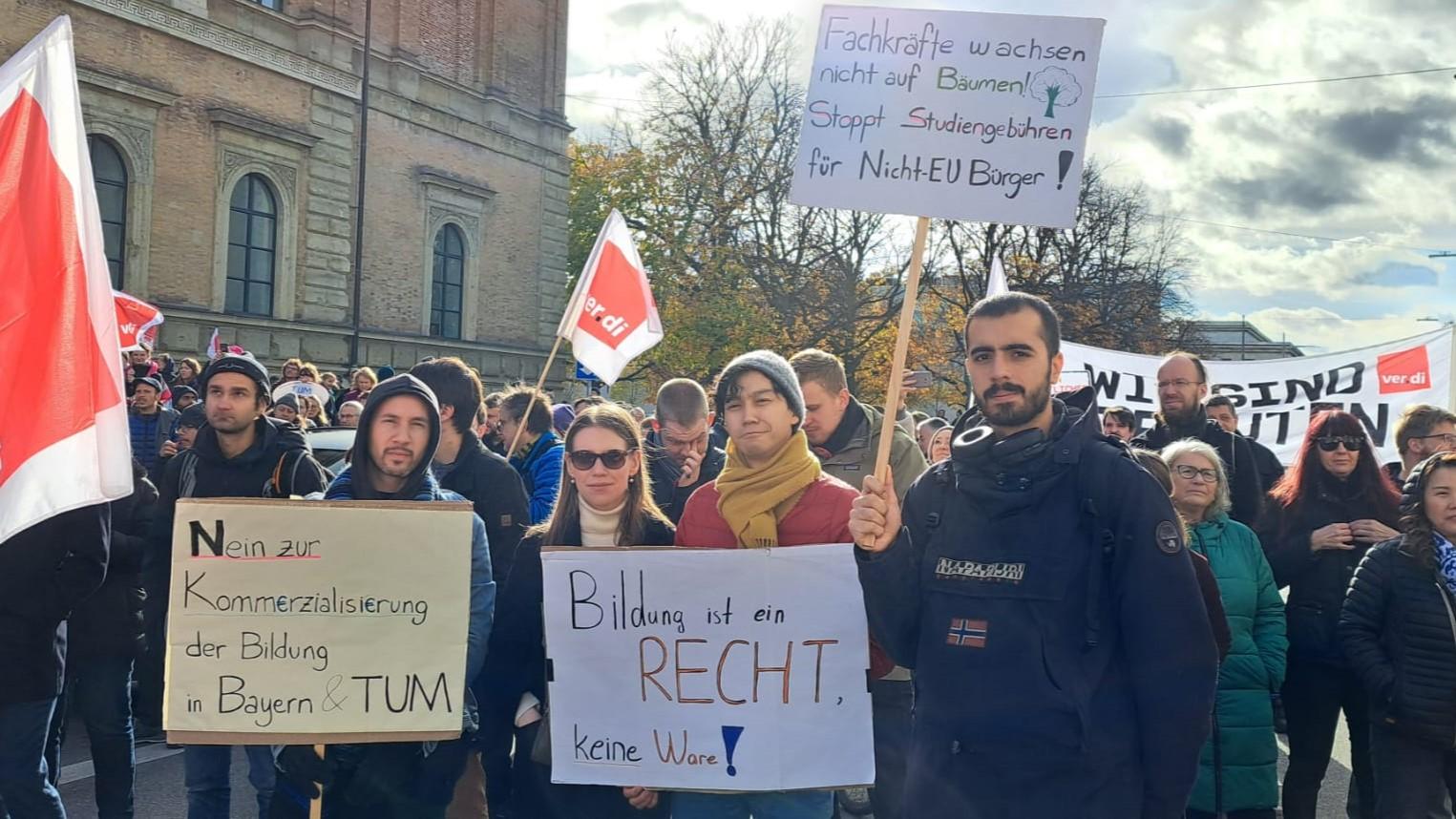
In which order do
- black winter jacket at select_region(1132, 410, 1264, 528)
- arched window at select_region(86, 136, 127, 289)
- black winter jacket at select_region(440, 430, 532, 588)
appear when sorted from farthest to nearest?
arched window at select_region(86, 136, 127, 289), black winter jacket at select_region(1132, 410, 1264, 528), black winter jacket at select_region(440, 430, 532, 588)

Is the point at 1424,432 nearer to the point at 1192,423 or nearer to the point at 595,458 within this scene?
the point at 1192,423

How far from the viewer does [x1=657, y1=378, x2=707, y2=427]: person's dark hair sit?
5.46m

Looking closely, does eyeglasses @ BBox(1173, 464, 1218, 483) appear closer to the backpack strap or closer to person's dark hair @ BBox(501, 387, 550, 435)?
the backpack strap

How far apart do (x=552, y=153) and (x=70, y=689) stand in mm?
25139

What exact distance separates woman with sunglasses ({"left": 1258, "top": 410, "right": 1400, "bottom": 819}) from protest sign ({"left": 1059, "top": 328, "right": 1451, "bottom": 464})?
3.02 meters

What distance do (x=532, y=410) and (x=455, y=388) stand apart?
148 centimetres

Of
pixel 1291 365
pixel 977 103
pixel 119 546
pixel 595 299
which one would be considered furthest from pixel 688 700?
pixel 1291 365

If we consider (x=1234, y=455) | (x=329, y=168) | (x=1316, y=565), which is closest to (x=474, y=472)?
(x=1316, y=565)

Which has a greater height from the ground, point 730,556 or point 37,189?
point 37,189

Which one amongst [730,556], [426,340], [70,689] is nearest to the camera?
[730,556]

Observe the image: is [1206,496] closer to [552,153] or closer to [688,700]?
[688,700]

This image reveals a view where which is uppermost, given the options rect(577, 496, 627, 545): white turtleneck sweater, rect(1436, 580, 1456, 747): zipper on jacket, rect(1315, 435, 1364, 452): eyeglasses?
rect(1315, 435, 1364, 452): eyeglasses

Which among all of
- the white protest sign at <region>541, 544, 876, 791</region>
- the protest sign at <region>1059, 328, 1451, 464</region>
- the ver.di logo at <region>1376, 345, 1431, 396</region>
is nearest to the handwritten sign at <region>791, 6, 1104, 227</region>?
the white protest sign at <region>541, 544, 876, 791</region>

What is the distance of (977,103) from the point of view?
9.97ft
